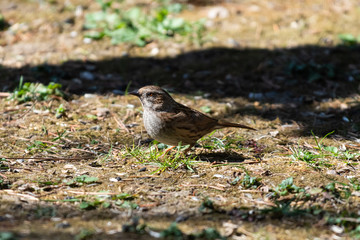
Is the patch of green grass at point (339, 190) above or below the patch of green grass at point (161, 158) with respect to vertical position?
above

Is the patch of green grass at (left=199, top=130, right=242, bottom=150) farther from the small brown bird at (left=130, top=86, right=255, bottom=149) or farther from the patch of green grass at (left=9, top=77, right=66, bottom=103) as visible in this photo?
the patch of green grass at (left=9, top=77, right=66, bottom=103)

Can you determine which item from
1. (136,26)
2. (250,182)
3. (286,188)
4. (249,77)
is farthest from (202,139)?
(136,26)

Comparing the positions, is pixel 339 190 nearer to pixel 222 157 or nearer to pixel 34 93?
pixel 222 157

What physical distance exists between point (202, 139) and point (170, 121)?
663 mm

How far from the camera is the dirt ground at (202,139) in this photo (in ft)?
11.7

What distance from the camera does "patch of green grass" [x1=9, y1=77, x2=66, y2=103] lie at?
6.05 metres

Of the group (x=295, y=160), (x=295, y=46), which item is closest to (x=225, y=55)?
(x=295, y=46)

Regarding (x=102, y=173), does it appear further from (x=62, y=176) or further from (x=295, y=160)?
(x=295, y=160)

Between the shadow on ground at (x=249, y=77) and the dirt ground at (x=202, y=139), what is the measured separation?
3 cm

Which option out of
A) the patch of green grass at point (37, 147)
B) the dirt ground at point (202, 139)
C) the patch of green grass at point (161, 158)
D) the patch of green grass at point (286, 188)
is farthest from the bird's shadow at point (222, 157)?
the patch of green grass at point (37, 147)

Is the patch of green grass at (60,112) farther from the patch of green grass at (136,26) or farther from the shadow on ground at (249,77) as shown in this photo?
the patch of green grass at (136,26)

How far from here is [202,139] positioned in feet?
17.5

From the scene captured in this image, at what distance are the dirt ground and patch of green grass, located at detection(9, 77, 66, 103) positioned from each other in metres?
0.08

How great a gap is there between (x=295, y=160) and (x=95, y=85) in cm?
356
